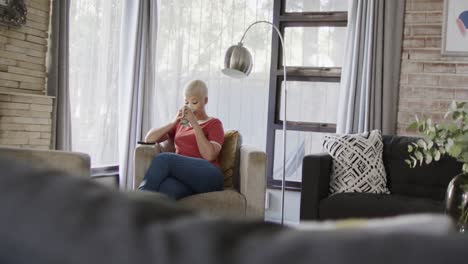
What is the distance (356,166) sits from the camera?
3.53 metres

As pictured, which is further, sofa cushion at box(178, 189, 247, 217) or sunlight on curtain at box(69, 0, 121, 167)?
sunlight on curtain at box(69, 0, 121, 167)

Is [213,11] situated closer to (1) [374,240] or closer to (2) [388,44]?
(2) [388,44]

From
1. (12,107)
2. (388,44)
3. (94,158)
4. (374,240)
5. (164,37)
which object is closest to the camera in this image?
(374,240)

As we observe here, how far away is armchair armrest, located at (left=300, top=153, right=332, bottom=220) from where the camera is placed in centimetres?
334

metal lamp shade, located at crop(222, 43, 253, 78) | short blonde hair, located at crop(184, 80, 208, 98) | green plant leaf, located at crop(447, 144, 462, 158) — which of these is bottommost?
green plant leaf, located at crop(447, 144, 462, 158)

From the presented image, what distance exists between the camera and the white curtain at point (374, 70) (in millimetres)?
4246

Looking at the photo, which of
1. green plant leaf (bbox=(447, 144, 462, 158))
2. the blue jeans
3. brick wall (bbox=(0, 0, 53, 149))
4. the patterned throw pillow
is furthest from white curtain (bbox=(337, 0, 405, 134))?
brick wall (bbox=(0, 0, 53, 149))

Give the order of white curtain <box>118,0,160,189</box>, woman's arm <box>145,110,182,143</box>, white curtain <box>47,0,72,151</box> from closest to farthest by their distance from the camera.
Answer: woman's arm <box>145,110,182,143</box> → white curtain <box>47,0,72,151</box> → white curtain <box>118,0,160,189</box>

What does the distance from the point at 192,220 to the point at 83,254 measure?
0.07 meters

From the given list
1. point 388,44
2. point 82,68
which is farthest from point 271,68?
point 82,68

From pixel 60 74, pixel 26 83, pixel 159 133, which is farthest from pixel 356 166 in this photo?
pixel 26 83

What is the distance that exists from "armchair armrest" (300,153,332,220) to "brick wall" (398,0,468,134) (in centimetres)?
124

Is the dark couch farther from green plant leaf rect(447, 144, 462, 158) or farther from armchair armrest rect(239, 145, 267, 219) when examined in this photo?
green plant leaf rect(447, 144, 462, 158)

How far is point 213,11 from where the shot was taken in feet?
16.3
